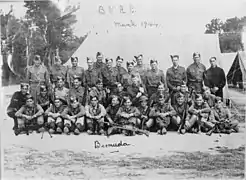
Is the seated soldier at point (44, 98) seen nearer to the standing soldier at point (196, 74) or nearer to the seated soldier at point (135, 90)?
the seated soldier at point (135, 90)

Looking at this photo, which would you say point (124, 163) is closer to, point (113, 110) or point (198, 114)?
point (113, 110)

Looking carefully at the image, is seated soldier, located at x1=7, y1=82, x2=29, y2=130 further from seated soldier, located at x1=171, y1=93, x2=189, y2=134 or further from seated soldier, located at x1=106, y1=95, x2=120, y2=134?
seated soldier, located at x1=171, y1=93, x2=189, y2=134

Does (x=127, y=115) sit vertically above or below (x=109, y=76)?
below

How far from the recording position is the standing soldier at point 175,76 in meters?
1.21

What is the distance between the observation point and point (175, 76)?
1214 millimetres

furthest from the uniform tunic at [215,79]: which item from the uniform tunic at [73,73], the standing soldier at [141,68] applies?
the uniform tunic at [73,73]

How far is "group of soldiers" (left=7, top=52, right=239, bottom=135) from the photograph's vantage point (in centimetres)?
119

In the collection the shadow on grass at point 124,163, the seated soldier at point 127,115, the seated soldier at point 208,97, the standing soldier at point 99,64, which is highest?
the standing soldier at point 99,64

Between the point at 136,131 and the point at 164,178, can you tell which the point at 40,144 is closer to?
the point at 136,131

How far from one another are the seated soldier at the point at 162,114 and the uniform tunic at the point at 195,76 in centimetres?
11

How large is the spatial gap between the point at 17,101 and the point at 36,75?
0.12 metres

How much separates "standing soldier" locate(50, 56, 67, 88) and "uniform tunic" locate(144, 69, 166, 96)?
0.99ft

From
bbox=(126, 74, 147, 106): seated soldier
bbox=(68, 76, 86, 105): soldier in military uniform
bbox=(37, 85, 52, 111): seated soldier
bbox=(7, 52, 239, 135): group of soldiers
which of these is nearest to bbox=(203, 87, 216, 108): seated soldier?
bbox=(7, 52, 239, 135): group of soldiers

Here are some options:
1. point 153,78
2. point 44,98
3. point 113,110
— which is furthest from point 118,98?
point 44,98
